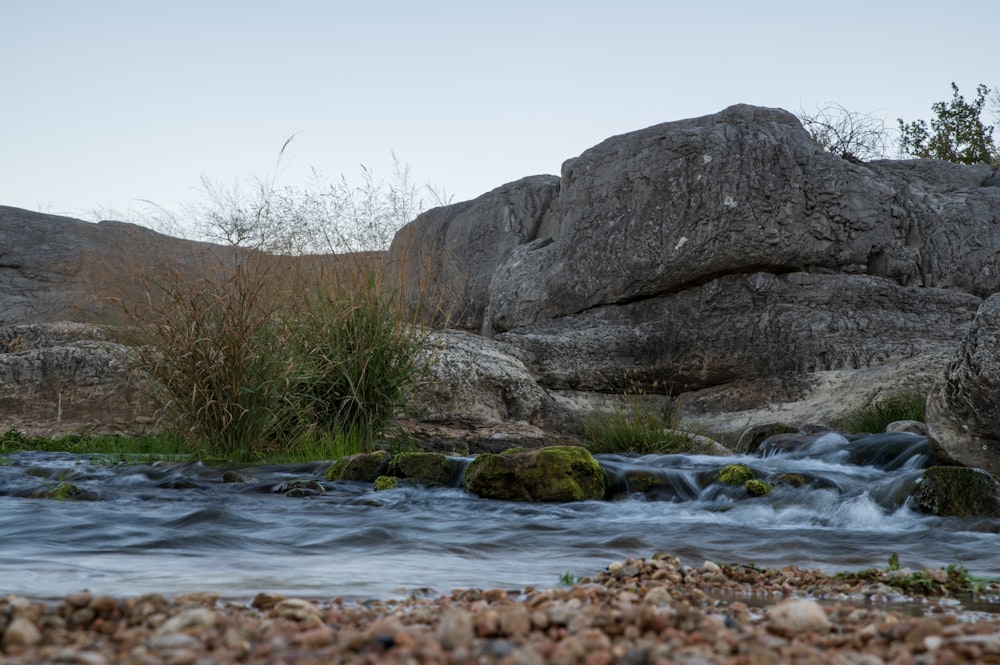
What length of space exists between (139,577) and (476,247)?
10.9 m

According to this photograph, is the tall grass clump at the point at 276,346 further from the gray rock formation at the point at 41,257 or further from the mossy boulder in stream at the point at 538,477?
the gray rock formation at the point at 41,257

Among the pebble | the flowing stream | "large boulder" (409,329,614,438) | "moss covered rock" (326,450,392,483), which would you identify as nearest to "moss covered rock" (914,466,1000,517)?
the flowing stream

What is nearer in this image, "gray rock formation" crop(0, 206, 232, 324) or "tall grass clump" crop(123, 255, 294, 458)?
"tall grass clump" crop(123, 255, 294, 458)

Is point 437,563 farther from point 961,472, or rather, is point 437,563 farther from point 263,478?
point 961,472

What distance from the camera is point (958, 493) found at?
Answer: 4.18m

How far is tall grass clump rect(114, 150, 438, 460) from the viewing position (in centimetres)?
539

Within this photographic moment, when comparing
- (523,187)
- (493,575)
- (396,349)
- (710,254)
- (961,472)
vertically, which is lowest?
(493,575)

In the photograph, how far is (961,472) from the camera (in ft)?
13.9

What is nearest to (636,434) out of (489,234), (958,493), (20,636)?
(958,493)

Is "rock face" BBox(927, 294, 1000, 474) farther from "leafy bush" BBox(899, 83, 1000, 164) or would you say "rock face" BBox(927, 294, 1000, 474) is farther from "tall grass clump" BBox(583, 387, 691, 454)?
"leafy bush" BBox(899, 83, 1000, 164)

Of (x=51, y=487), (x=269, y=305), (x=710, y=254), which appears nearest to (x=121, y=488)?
(x=51, y=487)

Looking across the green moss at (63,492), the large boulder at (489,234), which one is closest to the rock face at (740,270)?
the large boulder at (489,234)

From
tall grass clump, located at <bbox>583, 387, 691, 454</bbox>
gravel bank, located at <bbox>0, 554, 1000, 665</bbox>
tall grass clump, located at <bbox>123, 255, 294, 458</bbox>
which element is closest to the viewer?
gravel bank, located at <bbox>0, 554, 1000, 665</bbox>

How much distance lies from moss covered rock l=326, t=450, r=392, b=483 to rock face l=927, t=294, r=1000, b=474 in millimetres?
3406
